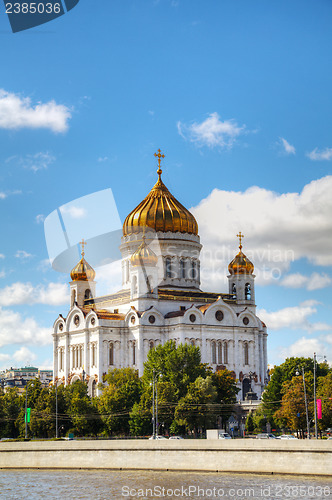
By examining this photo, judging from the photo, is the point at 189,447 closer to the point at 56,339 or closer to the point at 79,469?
the point at 79,469

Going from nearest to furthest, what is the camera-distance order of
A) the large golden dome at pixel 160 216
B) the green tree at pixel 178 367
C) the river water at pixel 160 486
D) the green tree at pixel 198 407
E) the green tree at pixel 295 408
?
the river water at pixel 160 486 < the green tree at pixel 295 408 < the green tree at pixel 198 407 < the green tree at pixel 178 367 < the large golden dome at pixel 160 216

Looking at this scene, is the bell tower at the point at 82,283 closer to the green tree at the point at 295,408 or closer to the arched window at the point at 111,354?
the arched window at the point at 111,354

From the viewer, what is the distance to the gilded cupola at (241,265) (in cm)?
9888

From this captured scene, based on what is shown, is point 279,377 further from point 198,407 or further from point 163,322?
point 163,322

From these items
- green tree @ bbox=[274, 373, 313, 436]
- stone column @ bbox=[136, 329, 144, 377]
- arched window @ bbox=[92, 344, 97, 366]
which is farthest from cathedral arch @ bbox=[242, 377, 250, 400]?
green tree @ bbox=[274, 373, 313, 436]

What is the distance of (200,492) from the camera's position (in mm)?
45219

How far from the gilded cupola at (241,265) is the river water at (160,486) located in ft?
151

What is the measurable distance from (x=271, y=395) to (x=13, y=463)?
92.6 ft

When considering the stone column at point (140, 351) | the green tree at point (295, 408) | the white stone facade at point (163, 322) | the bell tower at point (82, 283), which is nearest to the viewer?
the green tree at point (295, 408)

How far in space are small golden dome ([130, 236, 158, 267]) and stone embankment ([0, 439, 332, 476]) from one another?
106ft

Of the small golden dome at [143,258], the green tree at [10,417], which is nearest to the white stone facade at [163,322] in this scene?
the small golden dome at [143,258]

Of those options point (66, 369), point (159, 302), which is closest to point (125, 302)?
point (159, 302)

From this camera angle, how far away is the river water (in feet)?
145

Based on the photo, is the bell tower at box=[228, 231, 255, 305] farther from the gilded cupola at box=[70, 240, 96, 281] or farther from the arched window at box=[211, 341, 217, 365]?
the gilded cupola at box=[70, 240, 96, 281]
